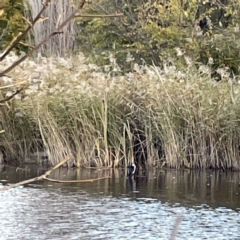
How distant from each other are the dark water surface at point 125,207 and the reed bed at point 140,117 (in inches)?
20.7

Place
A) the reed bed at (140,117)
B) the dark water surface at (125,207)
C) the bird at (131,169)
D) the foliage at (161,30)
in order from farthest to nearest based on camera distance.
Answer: the foliage at (161,30), the reed bed at (140,117), the bird at (131,169), the dark water surface at (125,207)

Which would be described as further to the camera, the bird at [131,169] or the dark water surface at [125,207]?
the bird at [131,169]

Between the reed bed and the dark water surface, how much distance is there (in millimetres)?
527

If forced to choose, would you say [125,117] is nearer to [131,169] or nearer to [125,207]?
[131,169]

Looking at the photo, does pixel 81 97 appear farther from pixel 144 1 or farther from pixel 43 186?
pixel 144 1

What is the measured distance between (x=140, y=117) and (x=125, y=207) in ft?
14.0

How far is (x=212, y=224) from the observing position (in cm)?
786

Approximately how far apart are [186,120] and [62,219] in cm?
483

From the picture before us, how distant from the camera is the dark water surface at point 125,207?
24.6ft

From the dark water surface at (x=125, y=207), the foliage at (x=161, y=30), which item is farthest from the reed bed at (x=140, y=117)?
the foliage at (x=161, y=30)

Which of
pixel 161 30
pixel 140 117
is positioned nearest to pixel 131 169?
pixel 140 117

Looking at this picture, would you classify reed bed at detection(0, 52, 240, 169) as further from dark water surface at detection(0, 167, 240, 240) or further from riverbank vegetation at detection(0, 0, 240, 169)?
dark water surface at detection(0, 167, 240, 240)

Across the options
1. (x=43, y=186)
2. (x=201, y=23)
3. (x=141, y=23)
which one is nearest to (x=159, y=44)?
(x=141, y=23)

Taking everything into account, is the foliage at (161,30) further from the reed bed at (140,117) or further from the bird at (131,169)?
the bird at (131,169)
